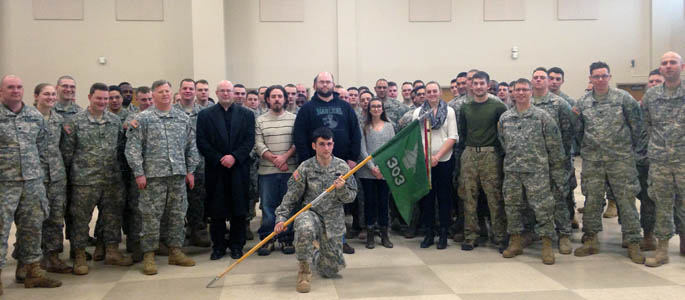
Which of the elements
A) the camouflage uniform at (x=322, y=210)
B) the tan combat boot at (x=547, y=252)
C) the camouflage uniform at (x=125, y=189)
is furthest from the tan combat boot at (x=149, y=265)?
the tan combat boot at (x=547, y=252)

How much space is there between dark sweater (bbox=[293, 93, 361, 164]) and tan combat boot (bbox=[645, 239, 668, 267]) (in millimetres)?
2855

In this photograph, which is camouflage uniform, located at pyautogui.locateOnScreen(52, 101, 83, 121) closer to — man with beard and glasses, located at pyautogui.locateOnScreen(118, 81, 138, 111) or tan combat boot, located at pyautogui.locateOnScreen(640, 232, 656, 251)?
man with beard and glasses, located at pyautogui.locateOnScreen(118, 81, 138, 111)

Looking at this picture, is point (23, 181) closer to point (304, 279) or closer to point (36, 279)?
point (36, 279)

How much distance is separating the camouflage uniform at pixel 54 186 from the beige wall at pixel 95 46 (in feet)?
27.9

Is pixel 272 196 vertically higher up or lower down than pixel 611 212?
higher up

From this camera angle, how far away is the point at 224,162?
188 inches

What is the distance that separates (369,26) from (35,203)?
10.1 m

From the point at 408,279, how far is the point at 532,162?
5.48ft

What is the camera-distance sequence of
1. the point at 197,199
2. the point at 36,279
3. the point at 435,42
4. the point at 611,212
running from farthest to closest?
the point at 435,42, the point at 611,212, the point at 197,199, the point at 36,279

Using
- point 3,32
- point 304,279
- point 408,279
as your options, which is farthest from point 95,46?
point 408,279

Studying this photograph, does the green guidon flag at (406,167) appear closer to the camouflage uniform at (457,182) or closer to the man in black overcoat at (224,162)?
the camouflage uniform at (457,182)

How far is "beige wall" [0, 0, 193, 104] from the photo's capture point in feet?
39.5

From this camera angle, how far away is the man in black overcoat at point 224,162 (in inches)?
191

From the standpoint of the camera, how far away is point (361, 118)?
595 cm
